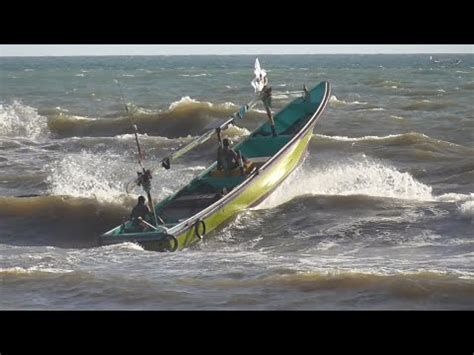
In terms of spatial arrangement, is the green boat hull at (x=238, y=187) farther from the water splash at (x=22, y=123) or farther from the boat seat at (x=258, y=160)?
the water splash at (x=22, y=123)

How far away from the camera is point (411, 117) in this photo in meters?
26.6

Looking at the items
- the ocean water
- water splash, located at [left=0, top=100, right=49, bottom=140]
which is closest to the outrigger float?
the ocean water

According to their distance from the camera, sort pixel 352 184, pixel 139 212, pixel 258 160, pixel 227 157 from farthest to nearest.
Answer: pixel 352 184 → pixel 258 160 → pixel 227 157 → pixel 139 212

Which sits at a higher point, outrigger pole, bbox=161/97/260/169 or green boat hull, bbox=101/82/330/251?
outrigger pole, bbox=161/97/260/169

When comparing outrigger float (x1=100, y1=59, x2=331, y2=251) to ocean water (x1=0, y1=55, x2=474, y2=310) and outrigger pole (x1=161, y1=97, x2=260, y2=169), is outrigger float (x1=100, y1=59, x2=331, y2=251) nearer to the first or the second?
outrigger pole (x1=161, y1=97, x2=260, y2=169)

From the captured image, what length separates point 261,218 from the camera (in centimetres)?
1340

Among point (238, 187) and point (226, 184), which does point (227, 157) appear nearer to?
point (226, 184)

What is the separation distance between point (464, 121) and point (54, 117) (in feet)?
40.6

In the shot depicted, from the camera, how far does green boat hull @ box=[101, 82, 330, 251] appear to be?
11.2 m

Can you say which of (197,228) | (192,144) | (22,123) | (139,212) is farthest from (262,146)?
(22,123)

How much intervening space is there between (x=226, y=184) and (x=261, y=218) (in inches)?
28.7

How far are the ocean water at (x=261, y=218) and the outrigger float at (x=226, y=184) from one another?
191 millimetres

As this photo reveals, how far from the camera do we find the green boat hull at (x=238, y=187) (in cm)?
1120

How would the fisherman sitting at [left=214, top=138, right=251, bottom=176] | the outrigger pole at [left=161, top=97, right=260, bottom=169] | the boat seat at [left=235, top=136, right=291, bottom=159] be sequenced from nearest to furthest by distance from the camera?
the outrigger pole at [left=161, top=97, right=260, bottom=169], the fisherman sitting at [left=214, top=138, right=251, bottom=176], the boat seat at [left=235, top=136, right=291, bottom=159]
